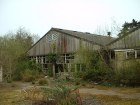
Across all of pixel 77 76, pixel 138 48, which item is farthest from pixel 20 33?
pixel 138 48

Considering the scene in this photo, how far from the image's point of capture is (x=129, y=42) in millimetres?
24672

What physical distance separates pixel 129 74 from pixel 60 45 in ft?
42.9

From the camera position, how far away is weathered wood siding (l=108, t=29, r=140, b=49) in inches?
950

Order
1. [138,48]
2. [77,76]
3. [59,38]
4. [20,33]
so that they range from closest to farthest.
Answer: [138,48], [77,76], [59,38], [20,33]

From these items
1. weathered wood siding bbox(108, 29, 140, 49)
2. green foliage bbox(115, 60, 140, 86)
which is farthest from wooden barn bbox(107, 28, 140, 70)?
green foliage bbox(115, 60, 140, 86)

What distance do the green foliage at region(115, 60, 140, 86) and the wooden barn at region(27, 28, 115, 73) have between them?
5.52 m

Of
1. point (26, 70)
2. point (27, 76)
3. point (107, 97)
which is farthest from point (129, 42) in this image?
point (26, 70)

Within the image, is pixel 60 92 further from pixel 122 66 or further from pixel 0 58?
pixel 0 58

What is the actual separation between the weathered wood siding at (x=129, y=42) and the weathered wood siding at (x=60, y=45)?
210 cm

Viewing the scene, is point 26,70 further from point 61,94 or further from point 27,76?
point 61,94

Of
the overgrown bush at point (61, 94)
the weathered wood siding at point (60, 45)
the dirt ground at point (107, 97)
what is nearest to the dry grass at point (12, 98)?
the dirt ground at point (107, 97)

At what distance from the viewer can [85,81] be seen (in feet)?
81.5

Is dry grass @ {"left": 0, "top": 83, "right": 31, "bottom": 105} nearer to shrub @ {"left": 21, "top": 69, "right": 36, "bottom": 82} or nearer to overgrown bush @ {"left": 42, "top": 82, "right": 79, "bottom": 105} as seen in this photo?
overgrown bush @ {"left": 42, "top": 82, "right": 79, "bottom": 105}

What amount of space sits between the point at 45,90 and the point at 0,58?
46.1 feet
